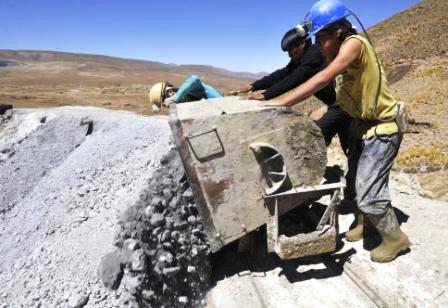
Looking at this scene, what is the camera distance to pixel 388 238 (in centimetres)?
323

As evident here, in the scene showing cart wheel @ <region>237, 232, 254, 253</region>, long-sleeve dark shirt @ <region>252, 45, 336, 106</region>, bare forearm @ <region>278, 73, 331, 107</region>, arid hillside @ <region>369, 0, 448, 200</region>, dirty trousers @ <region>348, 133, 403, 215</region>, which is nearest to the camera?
bare forearm @ <region>278, 73, 331, 107</region>

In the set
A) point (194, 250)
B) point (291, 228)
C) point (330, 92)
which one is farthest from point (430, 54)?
point (194, 250)

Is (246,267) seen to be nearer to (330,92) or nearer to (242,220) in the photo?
(242,220)

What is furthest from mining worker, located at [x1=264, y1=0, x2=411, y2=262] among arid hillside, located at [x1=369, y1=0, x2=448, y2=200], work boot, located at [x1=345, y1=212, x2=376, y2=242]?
arid hillside, located at [x1=369, y1=0, x2=448, y2=200]

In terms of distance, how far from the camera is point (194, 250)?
3.35 metres

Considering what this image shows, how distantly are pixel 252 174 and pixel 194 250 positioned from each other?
3.24 feet

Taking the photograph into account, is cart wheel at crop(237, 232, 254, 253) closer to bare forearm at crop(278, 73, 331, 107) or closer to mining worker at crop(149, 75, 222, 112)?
bare forearm at crop(278, 73, 331, 107)

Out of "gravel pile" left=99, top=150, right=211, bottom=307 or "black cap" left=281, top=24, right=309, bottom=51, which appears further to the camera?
"black cap" left=281, top=24, right=309, bottom=51

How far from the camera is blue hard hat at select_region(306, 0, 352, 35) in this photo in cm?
274

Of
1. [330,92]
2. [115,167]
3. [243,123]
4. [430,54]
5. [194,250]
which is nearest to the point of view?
[243,123]

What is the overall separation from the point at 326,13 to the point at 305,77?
1.08 metres

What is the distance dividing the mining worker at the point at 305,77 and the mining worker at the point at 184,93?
898 millimetres

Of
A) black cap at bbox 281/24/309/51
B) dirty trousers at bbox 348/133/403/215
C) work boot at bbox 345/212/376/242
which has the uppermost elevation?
black cap at bbox 281/24/309/51

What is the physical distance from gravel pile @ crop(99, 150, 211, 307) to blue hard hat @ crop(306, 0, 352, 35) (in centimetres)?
195
